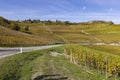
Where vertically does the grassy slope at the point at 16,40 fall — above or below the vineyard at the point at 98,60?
below

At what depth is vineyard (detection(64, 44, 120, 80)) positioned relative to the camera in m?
37.0

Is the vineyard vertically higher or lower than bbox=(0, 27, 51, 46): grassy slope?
higher

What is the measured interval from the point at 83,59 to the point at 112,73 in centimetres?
879

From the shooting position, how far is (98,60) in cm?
4194

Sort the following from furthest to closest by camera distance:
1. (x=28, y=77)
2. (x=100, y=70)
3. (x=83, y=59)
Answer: (x=83, y=59)
(x=100, y=70)
(x=28, y=77)

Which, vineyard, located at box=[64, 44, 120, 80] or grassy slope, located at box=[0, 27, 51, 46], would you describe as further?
grassy slope, located at box=[0, 27, 51, 46]

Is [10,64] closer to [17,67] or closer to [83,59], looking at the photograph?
[17,67]

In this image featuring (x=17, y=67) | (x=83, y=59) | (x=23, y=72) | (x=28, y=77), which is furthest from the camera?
(x=83, y=59)

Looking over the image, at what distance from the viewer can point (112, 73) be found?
38125mm

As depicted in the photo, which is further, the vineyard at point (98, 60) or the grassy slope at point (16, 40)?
the grassy slope at point (16, 40)

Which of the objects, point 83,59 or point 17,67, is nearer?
point 17,67

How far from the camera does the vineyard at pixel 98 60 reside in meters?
37.0

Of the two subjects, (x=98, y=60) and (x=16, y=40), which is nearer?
(x=98, y=60)

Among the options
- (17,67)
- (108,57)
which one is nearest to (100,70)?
(108,57)
